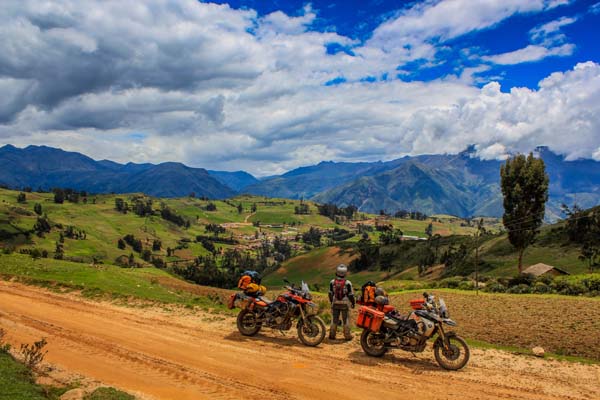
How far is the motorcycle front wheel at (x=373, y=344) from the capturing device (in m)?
13.0

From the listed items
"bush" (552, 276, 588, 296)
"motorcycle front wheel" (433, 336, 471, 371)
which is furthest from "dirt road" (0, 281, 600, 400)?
"bush" (552, 276, 588, 296)

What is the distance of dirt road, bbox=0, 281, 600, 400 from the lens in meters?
10.1

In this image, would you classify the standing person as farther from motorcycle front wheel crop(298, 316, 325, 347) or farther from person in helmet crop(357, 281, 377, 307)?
motorcycle front wheel crop(298, 316, 325, 347)

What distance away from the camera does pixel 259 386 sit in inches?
408

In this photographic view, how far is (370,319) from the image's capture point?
1323 cm

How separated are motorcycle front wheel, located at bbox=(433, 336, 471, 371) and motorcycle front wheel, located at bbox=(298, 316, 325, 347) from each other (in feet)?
12.1

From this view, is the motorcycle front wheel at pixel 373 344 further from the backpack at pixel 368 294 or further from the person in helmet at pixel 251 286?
the person in helmet at pixel 251 286

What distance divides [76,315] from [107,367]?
6.78m

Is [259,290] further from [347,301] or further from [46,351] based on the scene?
[46,351]

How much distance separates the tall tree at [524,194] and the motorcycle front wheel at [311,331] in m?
40.5

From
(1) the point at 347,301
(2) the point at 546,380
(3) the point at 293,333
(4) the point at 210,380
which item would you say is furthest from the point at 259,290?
(2) the point at 546,380

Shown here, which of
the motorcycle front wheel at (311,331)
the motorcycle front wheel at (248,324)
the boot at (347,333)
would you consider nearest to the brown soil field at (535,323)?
the boot at (347,333)

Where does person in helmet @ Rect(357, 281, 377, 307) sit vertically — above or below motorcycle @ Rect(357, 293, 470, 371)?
above

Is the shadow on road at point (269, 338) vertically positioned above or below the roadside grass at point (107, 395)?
above
